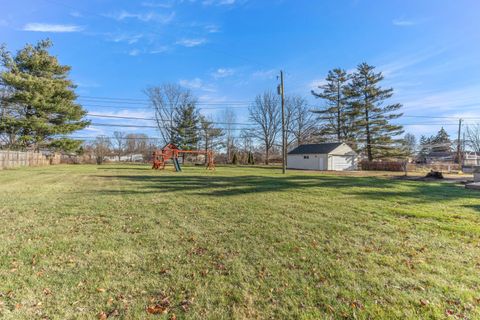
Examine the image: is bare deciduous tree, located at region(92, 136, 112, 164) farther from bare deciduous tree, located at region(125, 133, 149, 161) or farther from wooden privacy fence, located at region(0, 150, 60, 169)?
wooden privacy fence, located at region(0, 150, 60, 169)

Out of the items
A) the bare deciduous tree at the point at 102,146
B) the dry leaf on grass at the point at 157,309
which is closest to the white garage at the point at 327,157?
the dry leaf on grass at the point at 157,309

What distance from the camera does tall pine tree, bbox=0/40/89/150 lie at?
24766mm

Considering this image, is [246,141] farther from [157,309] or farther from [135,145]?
[157,309]

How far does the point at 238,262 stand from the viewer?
3.52 m

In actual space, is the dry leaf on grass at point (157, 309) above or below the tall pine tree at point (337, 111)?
below

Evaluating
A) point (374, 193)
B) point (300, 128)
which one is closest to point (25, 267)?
point (374, 193)

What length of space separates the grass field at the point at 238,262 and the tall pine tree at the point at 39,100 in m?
24.1

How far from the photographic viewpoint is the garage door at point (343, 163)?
108 feet

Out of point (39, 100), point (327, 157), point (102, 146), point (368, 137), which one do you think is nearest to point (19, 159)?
point (39, 100)

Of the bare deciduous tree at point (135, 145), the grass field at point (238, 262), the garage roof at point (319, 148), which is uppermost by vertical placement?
the bare deciduous tree at point (135, 145)

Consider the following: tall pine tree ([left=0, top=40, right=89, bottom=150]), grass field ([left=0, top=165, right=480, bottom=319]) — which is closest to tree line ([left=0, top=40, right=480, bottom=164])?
tall pine tree ([left=0, top=40, right=89, bottom=150])

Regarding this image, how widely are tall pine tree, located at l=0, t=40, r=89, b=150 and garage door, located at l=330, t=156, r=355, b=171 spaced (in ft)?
96.6

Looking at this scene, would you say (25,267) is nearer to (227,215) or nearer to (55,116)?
(227,215)

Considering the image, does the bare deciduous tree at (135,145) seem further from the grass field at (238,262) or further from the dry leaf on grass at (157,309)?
the dry leaf on grass at (157,309)
